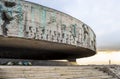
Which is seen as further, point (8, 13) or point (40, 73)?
point (8, 13)

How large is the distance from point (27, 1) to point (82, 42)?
7067 mm

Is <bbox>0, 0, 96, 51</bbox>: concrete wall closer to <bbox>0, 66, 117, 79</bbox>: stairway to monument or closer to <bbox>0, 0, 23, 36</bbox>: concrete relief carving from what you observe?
<bbox>0, 0, 23, 36</bbox>: concrete relief carving

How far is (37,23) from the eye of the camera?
16.2 meters

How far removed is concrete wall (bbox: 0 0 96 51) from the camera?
585 inches

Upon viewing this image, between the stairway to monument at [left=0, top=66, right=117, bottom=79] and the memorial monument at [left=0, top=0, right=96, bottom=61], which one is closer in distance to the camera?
the stairway to monument at [left=0, top=66, right=117, bottom=79]

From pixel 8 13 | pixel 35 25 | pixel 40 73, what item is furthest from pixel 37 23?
pixel 40 73

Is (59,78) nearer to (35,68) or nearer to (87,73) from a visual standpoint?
(35,68)

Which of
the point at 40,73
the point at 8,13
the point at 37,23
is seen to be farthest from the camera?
the point at 37,23

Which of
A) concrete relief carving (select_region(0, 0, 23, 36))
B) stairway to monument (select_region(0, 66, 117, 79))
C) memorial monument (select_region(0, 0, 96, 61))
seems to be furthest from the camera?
memorial monument (select_region(0, 0, 96, 61))

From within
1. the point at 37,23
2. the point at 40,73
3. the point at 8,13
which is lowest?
the point at 40,73

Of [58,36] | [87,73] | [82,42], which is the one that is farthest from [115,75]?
[82,42]

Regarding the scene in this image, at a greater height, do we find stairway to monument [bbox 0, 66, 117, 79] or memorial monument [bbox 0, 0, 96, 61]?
memorial monument [bbox 0, 0, 96, 61]

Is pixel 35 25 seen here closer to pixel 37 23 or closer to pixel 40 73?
pixel 37 23

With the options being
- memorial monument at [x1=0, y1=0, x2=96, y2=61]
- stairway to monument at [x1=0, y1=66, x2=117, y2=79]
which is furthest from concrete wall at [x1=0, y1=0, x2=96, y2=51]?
stairway to monument at [x1=0, y1=66, x2=117, y2=79]
